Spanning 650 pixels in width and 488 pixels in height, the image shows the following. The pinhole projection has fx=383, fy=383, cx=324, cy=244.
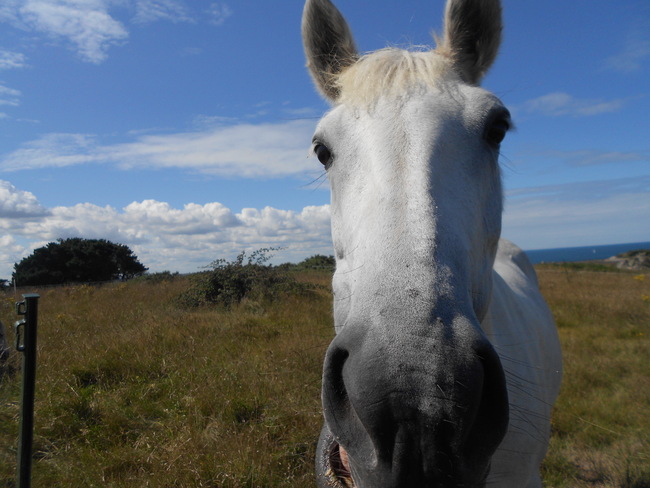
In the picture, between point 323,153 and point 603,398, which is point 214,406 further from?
point 603,398

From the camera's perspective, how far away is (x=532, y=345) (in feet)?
9.02

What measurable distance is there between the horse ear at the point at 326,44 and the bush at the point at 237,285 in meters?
7.22

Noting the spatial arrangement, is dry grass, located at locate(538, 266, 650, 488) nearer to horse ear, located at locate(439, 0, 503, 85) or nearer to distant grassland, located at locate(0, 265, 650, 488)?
distant grassland, located at locate(0, 265, 650, 488)

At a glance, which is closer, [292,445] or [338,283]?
[338,283]

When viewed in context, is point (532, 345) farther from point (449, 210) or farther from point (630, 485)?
point (449, 210)

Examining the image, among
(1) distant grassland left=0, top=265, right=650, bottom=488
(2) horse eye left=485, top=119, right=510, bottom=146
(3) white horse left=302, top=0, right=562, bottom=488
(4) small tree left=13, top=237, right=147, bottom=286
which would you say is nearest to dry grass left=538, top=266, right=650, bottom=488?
(1) distant grassland left=0, top=265, right=650, bottom=488

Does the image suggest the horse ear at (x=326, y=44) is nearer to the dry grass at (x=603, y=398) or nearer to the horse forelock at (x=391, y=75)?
the horse forelock at (x=391, y=75)

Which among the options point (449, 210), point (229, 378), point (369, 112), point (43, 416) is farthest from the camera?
point (229, 378)

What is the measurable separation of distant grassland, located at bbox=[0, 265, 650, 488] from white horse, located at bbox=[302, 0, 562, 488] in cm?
111

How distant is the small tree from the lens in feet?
85.4

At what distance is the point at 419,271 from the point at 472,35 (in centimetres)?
179

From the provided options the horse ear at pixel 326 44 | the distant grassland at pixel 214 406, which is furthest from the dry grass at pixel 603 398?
the horse ear at pixel 326 44

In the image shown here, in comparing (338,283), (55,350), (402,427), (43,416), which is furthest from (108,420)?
(402,427)

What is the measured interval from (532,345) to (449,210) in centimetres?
196
